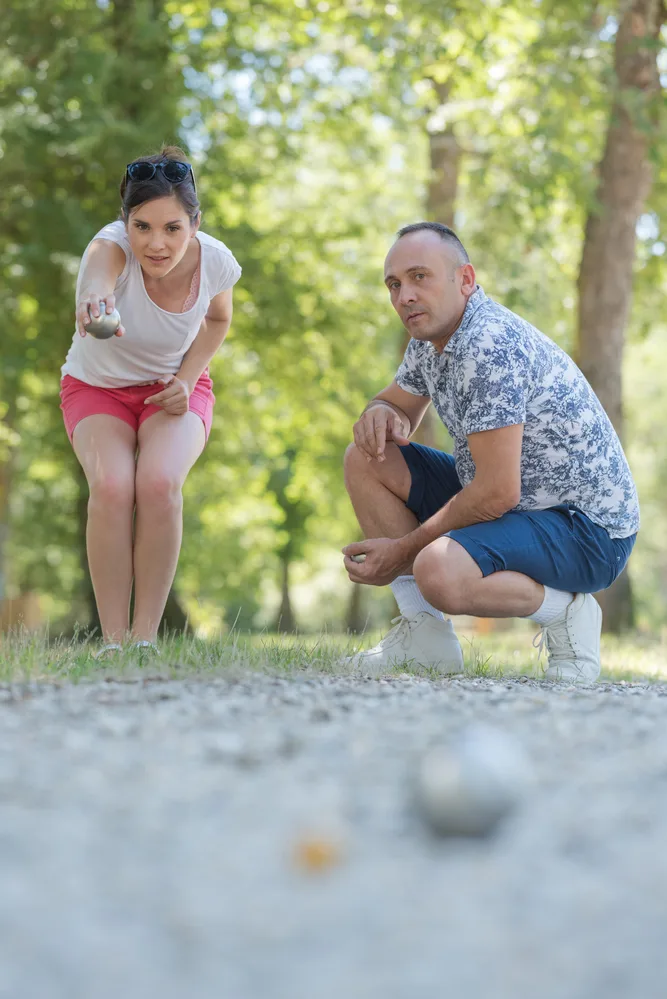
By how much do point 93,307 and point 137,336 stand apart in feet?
1.41

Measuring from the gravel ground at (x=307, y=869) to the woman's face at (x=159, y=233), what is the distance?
232 centimetres

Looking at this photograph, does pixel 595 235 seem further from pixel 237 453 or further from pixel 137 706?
pixel 137 706

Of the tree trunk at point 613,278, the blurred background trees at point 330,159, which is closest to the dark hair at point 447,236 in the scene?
the blurred background trees at point 330,159

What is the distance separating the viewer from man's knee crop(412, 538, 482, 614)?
381cm

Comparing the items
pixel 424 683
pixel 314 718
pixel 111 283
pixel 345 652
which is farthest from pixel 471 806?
pixel 111 283

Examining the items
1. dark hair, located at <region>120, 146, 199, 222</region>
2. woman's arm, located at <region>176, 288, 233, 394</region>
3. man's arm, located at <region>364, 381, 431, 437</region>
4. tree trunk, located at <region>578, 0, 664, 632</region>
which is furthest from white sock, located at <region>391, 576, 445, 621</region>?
tree trunk, located at <region>578, 0, 664, 632</region>

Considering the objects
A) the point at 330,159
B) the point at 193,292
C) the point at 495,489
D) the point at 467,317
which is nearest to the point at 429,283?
the point at 467,317

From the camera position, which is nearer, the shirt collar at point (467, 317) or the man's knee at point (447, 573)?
the man's knee at point (447, 573)

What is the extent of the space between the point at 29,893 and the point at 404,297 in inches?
116

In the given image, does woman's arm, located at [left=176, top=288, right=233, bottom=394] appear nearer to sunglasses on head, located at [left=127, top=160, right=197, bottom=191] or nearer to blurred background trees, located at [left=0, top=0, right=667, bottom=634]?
sunglasses on head, located at [left=127, top=160, right=197, bottom=191]

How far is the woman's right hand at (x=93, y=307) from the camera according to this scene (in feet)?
12.9

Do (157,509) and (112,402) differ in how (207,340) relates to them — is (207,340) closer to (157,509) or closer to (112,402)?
(112,402)

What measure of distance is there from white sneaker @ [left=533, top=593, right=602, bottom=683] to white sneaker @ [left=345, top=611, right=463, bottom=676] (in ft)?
1.15

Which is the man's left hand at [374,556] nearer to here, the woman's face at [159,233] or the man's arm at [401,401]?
the man's arm at [401,401]
